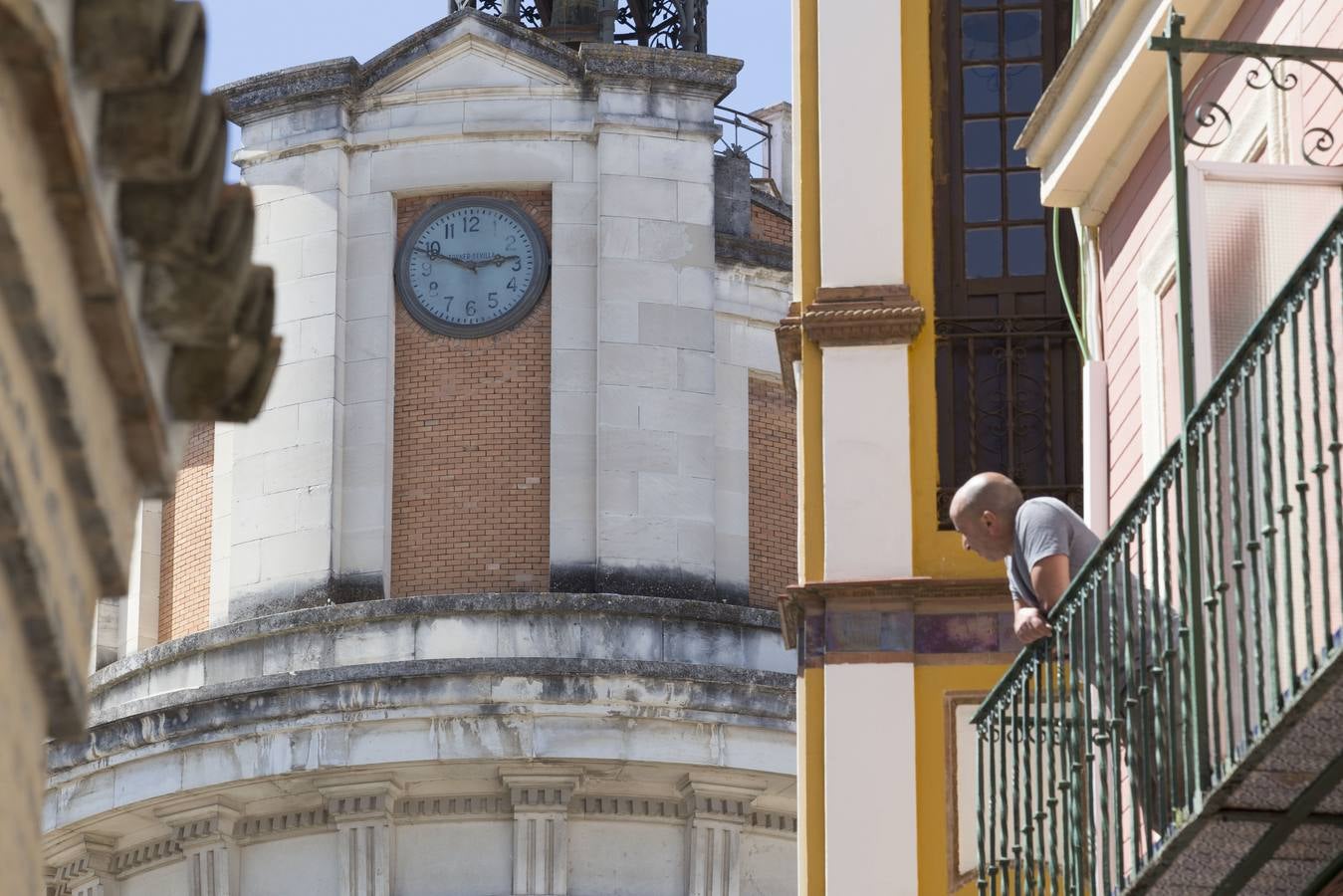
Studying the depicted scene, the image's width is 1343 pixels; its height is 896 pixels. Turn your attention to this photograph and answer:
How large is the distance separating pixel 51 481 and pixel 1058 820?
6.62 metres

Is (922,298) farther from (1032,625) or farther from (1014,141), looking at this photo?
(1032,625)

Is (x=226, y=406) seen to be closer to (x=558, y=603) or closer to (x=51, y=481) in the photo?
(x=51, y=481)

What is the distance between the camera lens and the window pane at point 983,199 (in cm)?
1923

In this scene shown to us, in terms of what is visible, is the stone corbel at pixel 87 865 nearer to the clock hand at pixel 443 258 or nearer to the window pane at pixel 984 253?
the clock hand at pixel 443 258

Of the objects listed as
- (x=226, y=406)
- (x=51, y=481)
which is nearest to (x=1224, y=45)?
(x=226, y=406)

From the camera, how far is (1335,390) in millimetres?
10711

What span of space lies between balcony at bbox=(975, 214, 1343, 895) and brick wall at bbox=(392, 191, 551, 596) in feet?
77.3

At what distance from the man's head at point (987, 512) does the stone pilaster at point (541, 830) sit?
892 inches

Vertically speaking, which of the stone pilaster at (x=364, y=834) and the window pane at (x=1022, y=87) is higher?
the window pane at (x=1022, y=87)

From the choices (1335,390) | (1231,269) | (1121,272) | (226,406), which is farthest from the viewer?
(1121,272)

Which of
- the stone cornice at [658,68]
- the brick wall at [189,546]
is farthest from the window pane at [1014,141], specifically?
the brick wall at [189,546]

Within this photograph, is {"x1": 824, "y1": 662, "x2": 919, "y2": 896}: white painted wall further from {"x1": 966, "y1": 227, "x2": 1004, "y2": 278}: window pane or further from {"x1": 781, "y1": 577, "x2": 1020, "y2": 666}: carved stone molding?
{"x1": 966, "y1": 227, "x2": 1004, "y2": 278}: window pane

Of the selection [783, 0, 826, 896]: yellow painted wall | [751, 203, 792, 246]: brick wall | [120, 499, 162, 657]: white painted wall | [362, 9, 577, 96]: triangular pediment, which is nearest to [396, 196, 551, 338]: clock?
[362, 9, 577, 96]: triangular pediment

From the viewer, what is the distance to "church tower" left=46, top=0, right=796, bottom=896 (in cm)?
3541
